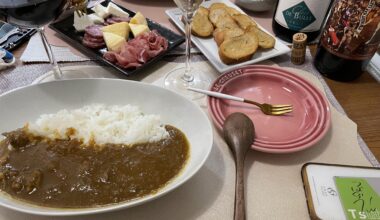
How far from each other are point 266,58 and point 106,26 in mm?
619

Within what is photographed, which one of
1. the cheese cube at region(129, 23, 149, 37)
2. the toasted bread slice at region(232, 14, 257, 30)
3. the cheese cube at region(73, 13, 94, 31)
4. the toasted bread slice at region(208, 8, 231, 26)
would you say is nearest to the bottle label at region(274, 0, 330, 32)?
the toasted bread slice at region(232, 14, 257, 30)

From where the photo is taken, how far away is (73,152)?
755mm

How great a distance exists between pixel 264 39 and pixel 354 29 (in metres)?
0.32

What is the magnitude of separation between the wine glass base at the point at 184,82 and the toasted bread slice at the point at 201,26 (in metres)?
0.19

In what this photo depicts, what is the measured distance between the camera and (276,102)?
1.01 metres

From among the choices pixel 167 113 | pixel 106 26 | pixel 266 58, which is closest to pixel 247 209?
pixel 167 113

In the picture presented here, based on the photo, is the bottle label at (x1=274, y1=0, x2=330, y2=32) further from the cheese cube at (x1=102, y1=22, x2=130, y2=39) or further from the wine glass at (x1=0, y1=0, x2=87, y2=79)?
the wine glass at (x1=0, y1=0, x2=87, y2=79)

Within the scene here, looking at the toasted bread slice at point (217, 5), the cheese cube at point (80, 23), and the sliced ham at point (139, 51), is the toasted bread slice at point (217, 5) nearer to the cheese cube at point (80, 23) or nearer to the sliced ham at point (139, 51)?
the sliced ham at point (139, 51)

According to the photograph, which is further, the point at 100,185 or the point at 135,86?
the point at 135,86

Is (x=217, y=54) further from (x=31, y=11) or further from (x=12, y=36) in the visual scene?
(x=12, y=36)

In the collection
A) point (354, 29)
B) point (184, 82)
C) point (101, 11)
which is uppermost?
point (354, 29)

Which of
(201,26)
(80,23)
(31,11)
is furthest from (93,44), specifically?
(201,26)

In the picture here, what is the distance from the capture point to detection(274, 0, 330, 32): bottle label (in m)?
1.14

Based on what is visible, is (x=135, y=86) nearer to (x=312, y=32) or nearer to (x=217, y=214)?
(x=217, y=214)
